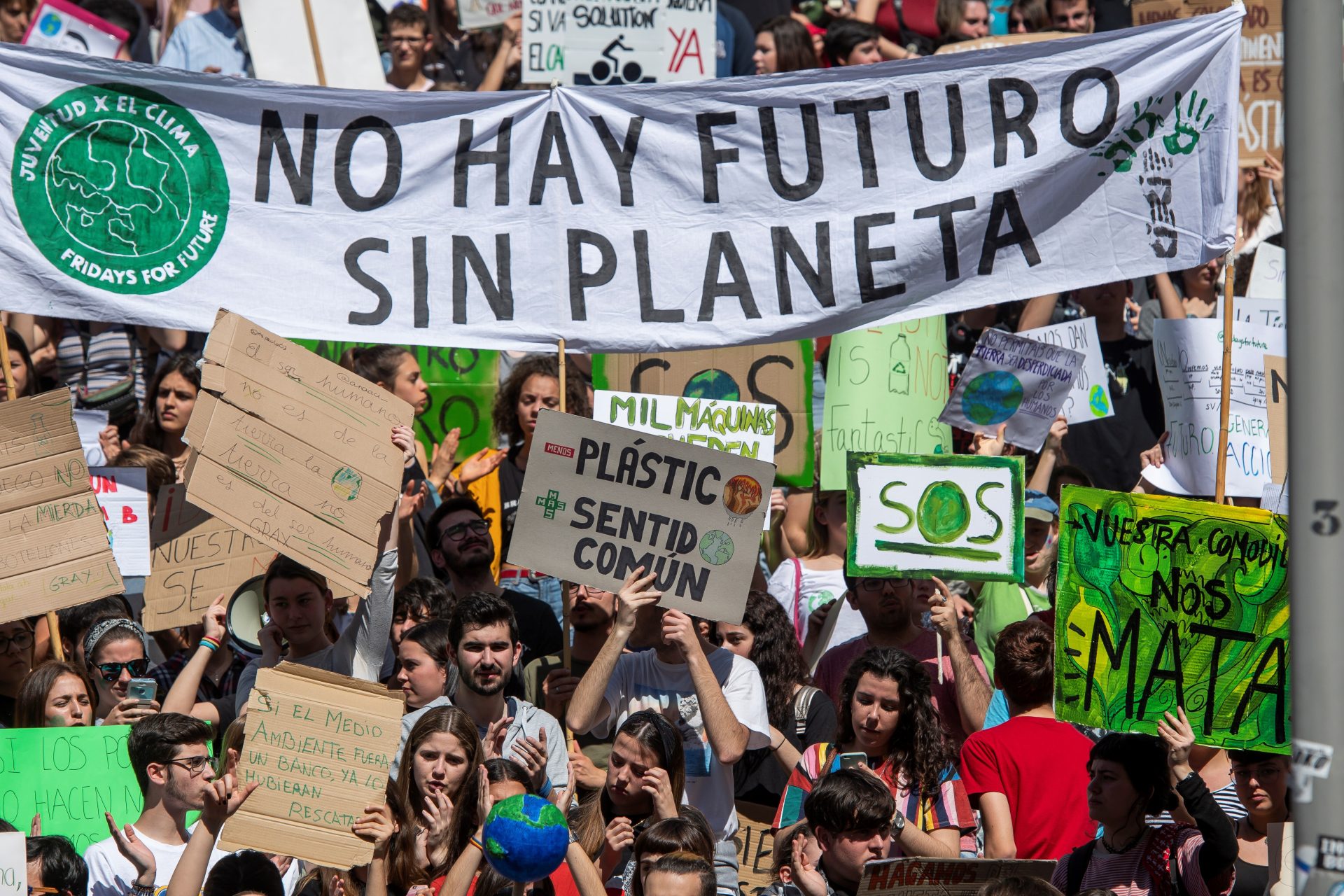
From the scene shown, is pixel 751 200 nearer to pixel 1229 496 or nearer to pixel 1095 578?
pixel 1095 578

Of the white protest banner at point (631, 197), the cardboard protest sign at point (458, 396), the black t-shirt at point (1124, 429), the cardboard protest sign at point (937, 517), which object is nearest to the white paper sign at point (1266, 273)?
the black t-shirt at point (1124, 429)

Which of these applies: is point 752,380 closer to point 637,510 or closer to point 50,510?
point 637,510

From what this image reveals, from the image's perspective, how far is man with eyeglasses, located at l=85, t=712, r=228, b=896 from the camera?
19.1ft

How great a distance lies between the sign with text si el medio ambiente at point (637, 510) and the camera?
6.52 meters

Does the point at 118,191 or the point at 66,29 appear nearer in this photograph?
the point at 118,191

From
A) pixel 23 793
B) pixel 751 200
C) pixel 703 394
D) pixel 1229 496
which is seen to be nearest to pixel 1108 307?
pixel 1229 496

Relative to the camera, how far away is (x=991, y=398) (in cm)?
852

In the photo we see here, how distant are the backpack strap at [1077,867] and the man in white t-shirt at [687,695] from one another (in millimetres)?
1103

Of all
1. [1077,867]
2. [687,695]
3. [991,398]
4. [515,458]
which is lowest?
[1077,867]

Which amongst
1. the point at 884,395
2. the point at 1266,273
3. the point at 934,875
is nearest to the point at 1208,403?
the point at 884,395

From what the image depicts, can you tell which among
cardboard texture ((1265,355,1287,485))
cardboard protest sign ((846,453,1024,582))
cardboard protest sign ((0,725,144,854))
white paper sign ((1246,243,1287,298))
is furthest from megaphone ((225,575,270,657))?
white paper sign ((1246,243,1287,298))

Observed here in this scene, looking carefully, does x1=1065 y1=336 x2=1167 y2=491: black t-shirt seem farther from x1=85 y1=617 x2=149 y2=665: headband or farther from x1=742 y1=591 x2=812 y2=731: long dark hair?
x1=85 y1=617 x2=149 y2=665: headband

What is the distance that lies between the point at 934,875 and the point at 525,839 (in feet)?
3.82

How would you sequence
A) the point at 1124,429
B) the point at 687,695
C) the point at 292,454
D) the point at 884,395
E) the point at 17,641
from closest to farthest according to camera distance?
the point at 687,695 < the point at 292,454 < the point at 17,641 < the point at 884,395 < the point at 1124,429
